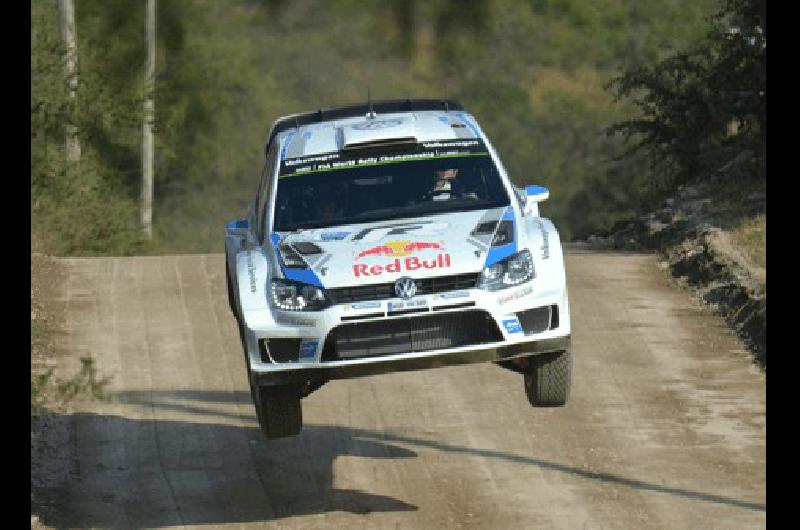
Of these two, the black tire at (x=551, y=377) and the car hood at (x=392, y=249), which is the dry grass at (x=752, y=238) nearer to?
the black tire at (x=551, y=377)

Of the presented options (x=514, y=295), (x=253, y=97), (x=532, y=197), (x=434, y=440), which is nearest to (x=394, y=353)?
(x=514, y=295)

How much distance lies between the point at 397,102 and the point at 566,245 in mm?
16616

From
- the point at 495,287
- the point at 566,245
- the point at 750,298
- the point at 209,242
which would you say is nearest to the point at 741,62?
the point at 566,245

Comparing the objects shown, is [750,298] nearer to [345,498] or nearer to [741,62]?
[345,498]

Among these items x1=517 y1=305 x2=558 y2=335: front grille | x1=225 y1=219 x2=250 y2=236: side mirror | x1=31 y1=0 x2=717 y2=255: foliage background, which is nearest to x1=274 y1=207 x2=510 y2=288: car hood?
x1=517 y1=305 x2=558 y2=335: front grille

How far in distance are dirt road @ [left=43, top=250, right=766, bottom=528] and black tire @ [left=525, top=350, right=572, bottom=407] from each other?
3132 millimetres

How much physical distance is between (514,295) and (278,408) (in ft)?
5.75

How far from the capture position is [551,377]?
1131 cm

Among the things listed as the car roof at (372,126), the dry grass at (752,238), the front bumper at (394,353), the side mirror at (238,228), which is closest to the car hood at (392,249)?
the front bumper at (394,353)

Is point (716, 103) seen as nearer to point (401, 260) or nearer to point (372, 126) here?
point (372, 126)

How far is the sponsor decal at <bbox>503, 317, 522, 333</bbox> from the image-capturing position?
10.5 metres

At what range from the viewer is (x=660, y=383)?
18.4 m

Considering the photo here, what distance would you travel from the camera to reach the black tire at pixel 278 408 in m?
11.1

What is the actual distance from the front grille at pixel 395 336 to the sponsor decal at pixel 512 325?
3.8 inches
